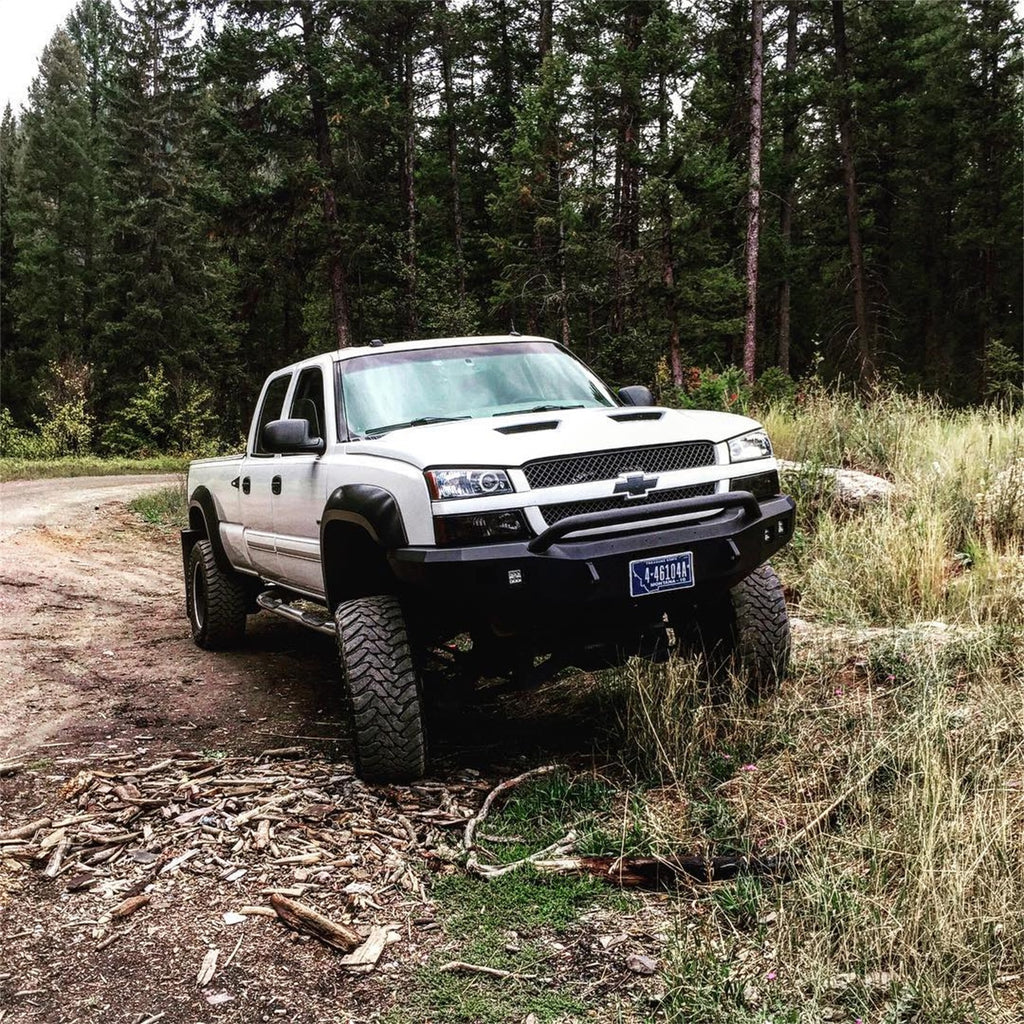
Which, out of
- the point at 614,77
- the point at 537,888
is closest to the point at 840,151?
the point at 614,77

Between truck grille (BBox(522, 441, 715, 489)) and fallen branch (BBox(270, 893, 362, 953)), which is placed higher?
truck grille (BBox(522, 441, 715, 489))

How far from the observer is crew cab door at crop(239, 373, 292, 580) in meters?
5.65

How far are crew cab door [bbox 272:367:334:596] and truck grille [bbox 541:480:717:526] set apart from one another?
146cm

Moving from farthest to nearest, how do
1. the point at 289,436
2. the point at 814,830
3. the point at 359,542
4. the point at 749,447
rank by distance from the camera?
the point at 289,436
the point at 359,542
the point at 749,447
the point at 814,830

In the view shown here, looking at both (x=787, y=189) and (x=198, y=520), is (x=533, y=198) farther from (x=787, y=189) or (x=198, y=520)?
(x=198, y=520)

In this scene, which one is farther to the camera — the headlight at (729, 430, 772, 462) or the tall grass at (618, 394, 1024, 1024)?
the headlight at (729, 430, 772, 462)

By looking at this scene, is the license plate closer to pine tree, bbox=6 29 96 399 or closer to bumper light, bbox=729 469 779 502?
bumper light, bbox=729 469 779 502

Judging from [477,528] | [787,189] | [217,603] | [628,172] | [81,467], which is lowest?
[217,603]

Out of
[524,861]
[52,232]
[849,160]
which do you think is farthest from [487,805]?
[52,232]

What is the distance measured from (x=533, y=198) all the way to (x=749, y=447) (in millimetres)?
23426

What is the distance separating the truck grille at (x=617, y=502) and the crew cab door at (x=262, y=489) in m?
2.30

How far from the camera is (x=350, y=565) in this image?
14.6 ft

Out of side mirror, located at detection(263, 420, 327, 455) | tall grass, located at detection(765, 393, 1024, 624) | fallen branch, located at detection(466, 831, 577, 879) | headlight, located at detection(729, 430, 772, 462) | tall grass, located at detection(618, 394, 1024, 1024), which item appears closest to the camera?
tall grass, located at detection(618, 394, 1024, 1024)

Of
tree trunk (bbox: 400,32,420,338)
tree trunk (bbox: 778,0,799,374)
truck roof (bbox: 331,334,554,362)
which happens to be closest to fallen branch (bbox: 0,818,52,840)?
truck roof (bbox: 331,334,554,362)
